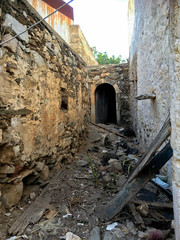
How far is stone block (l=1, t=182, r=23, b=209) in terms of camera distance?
1740 millimetres

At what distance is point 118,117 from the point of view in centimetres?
813

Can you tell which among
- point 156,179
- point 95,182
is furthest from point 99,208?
point 156,179

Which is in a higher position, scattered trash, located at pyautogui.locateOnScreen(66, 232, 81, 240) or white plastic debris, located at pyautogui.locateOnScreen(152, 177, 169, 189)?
white plastic debris, located at pyautogui.locateOnScreen(152, 177, 169, 189)

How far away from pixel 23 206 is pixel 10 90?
4.50ft

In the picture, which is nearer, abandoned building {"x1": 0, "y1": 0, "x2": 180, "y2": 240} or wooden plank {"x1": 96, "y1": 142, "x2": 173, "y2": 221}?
abandoned building {"x1": 0, "y1": 0, "x2": 180, "y2": 240}

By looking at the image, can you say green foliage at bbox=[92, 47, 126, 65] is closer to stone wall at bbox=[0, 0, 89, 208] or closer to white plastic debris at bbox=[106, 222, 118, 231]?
stone wall at bbox=[0, 0, 89, 208]

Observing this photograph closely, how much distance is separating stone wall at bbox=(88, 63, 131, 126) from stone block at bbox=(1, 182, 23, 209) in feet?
21.2

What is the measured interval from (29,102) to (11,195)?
44.7 inches

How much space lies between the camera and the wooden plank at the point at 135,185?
156 cm

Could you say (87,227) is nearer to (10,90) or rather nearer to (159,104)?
(10,90)

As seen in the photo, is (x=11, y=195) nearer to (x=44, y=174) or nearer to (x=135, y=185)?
(x=44, y=174)

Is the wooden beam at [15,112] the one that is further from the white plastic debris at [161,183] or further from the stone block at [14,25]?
the white plastic debris at [161,183]

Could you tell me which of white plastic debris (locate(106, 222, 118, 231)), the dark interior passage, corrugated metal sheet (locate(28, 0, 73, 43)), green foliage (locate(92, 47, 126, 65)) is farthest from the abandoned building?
green foliage (locate(92, 47, 126, 65))

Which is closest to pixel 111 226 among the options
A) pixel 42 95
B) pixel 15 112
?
pixel 15 112
